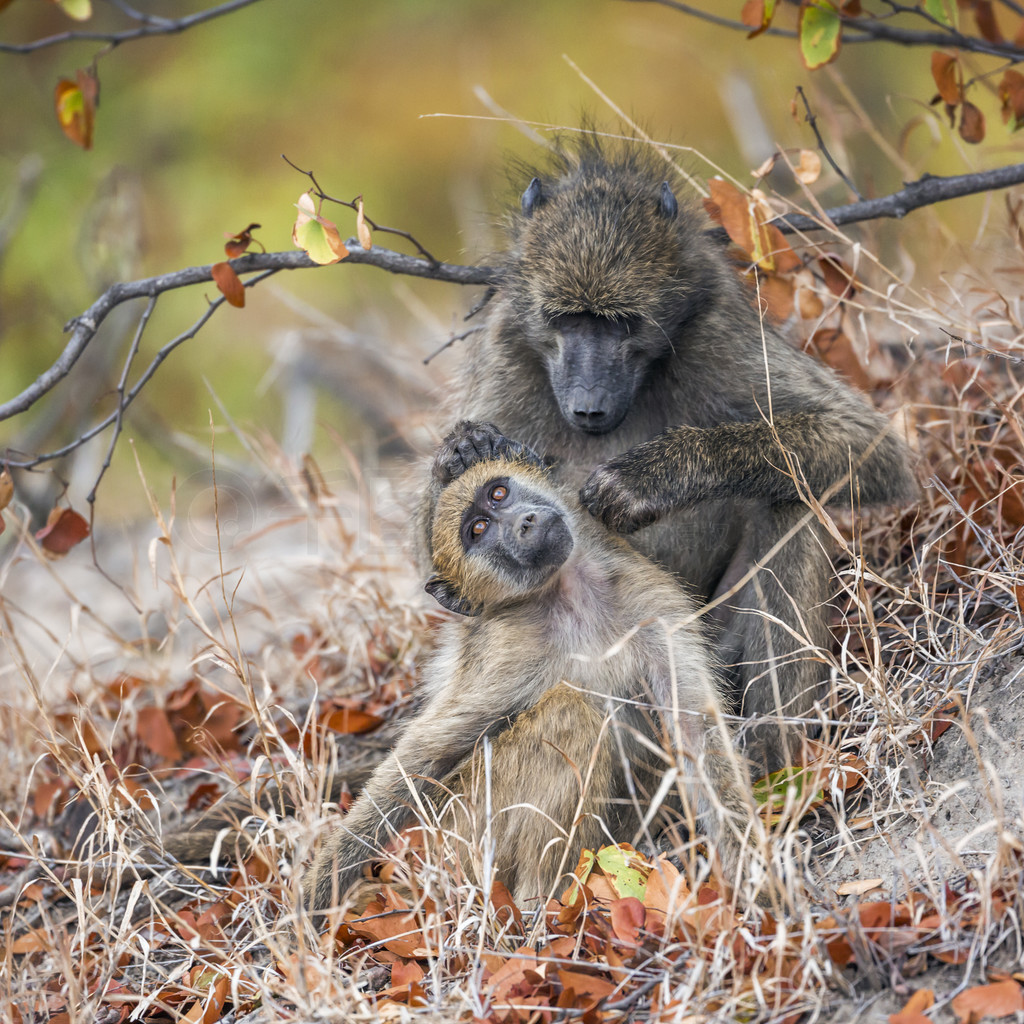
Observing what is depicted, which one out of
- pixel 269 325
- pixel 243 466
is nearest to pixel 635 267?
pixel 243 466

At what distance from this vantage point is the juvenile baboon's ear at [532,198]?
2928mm

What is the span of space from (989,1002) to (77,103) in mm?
2908

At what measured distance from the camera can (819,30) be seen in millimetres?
2734

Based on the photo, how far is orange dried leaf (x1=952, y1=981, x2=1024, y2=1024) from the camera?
1542 mm

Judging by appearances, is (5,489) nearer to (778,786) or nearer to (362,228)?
(362,228)

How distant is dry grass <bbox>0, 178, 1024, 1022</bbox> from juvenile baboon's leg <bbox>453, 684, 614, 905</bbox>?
0.12m

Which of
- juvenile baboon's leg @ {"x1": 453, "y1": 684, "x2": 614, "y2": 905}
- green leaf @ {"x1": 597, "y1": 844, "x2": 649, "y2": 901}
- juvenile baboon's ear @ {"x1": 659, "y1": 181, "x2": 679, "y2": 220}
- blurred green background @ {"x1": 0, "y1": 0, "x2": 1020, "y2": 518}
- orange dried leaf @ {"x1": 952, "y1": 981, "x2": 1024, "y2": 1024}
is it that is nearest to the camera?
orange dried leaf @ {"x1": 952, "y1": 981, "x2": 1024, "y2": 1024}

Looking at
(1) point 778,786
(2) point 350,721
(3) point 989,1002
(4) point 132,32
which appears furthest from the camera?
(2) point 350,721

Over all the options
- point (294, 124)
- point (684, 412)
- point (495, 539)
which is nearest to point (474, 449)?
point (495, 539)

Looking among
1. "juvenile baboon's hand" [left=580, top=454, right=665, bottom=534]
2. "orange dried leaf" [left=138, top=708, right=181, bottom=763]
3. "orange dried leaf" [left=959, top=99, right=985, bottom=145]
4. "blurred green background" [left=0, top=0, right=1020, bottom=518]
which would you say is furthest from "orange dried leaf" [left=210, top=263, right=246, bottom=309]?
"blurred green background" [left=0, top=0, right=1020, bottom=518]

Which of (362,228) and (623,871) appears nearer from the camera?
(623,871)

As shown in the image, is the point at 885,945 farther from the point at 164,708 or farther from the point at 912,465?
the point at 164,708

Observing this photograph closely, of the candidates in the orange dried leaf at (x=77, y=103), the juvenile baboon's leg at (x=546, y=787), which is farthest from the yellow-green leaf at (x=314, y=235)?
the juvenile baboon's leg at (x=546, y=787)

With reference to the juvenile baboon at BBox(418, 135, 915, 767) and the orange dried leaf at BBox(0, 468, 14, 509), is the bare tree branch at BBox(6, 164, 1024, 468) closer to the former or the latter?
the orange dried leaf at BBox(0, 468, 14, 509)
